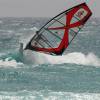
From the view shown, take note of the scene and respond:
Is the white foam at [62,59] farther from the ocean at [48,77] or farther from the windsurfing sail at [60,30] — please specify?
the windsurfing sail at [60,30]

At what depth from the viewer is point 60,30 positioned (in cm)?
5150

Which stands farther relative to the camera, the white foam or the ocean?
the white foam

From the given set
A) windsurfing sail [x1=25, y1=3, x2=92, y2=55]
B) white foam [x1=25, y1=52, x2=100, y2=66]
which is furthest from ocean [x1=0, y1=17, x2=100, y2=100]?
windsurfing sail [x1=25, y1=3, x2=92, y2=55]

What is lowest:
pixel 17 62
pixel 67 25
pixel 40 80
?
pixel 17 62

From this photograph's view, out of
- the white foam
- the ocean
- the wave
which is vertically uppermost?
the wave

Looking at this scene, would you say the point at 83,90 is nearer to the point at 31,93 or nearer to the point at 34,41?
the point at 31,93

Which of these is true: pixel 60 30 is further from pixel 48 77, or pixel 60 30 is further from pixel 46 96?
pixel 46 96

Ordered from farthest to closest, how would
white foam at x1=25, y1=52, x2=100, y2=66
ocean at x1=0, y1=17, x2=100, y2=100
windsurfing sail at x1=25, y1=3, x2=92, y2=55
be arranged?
white foam at x1=25, y1=52, x2=100, y2=66
windsurfing sail at x1=25, y1=3, x2=92, y2=55
ocean at x1=0, y1=17, x2=100, y2=100

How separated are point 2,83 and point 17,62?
40.0ft

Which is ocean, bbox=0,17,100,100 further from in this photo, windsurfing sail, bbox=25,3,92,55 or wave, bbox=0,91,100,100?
windsurfing sail, bbox=25,3,92,55

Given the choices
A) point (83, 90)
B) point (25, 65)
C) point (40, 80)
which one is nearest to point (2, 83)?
point (40, 80)

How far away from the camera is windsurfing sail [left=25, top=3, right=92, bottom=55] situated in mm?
49906

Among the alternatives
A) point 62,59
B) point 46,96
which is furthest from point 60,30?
point 62,59

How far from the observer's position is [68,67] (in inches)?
2307
